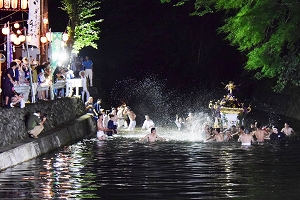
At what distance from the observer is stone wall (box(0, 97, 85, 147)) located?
73.2 ft

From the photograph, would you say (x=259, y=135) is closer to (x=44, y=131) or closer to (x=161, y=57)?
(x=44, y=131)

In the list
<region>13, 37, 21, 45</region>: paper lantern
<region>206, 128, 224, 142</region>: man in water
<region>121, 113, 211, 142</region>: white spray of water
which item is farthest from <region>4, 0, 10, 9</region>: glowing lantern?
<region>206, 128, 224, 142</region>: man in water

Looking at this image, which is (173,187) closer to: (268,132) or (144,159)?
(144,159)

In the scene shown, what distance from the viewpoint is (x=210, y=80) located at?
70.7 meters

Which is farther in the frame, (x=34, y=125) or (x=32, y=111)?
(x=32, y=111)

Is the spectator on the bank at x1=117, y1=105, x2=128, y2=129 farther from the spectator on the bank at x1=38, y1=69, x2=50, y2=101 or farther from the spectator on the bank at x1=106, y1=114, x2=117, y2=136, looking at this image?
the spectator on the bank at x1=38, y1=69, x2=50, y2=101

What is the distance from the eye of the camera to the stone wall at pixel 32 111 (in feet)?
73.2

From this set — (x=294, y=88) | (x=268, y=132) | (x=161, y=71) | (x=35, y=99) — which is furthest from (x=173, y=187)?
(x=161, y=71)

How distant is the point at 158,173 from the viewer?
19.8 meters

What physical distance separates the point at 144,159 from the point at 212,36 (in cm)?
4850

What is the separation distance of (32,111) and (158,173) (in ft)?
25.3

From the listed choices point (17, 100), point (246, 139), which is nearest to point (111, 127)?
point (246, 139)

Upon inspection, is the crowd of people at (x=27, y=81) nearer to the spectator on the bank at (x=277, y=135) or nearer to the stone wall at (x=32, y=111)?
the stone wall at (x=32, y=111)

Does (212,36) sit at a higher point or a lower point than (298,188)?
higher
